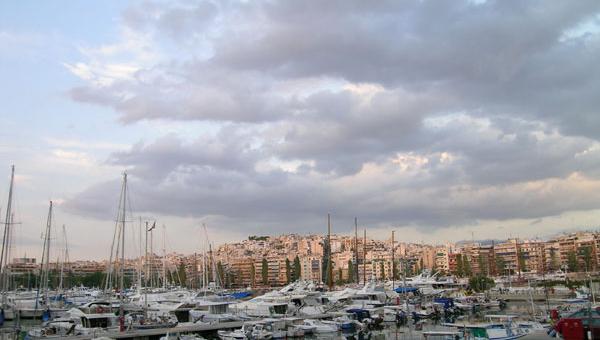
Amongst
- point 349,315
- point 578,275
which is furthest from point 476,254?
point 349,315

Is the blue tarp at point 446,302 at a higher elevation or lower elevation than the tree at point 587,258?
lower

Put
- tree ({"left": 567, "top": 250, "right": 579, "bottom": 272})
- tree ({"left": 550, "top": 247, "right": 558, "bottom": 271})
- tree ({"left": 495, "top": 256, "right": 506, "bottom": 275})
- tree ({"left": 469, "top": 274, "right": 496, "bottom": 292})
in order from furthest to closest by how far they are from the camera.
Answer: tree ({"left": 550, "top": 247, "right": 558, "bottom": 271}), tree ({"left": 495, "top": 256, "right": 506, "bottom": 275}), tree ({"left": 567, "top": 250, "right": 579, "bottom": 272}), tree ({"left": 469, "top": 274, "right": 496, "bottom": 292})

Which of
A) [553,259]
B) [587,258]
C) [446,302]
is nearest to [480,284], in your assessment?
[587,258]

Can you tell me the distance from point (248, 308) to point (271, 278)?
433ft

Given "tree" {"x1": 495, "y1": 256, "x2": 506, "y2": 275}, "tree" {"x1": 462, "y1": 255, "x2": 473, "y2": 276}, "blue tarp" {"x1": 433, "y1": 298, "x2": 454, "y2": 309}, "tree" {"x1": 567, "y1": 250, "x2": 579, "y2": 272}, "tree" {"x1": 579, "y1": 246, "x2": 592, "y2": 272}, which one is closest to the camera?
"blue tarp" {"x1": 433, "y1": 298, "x2": 454, "y2": 309}

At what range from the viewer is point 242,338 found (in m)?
37.3

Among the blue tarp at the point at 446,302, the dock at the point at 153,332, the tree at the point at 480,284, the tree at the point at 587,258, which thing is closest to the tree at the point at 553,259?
the tree at the point at 587,258

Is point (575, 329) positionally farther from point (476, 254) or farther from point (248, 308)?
point (476, 254)

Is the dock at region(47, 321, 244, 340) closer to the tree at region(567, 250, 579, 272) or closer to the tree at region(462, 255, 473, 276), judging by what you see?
the tree at region(462, 255, 473, 276)

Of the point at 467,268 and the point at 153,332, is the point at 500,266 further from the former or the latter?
the point at 153,332

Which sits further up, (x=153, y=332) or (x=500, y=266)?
(x=500, y=266)

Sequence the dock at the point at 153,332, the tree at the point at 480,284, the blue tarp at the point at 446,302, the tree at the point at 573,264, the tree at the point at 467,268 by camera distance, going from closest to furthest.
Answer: the dock at the point at 153,332 < the blue tarp at the point at 446,302 < the tree at the point at 480,284 < the tree at the point at 573,264 < the tree at the point at 467,268

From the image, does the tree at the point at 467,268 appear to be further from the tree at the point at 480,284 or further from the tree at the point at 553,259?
the tree at the point at 480,284

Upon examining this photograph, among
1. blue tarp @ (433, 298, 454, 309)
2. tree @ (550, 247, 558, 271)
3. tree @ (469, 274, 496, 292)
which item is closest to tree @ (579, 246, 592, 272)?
tree @ (550, 247, 558, 271)
